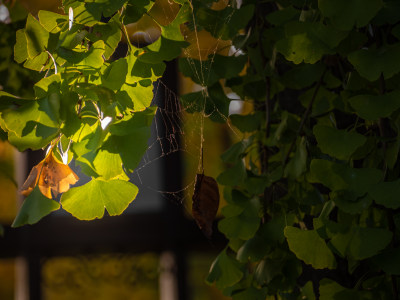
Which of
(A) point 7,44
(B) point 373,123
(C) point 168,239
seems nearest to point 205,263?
(C) point 168,239

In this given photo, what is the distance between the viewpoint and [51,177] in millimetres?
448

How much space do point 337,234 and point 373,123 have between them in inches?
6.4

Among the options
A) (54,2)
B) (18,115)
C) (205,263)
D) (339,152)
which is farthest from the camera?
(205,263)

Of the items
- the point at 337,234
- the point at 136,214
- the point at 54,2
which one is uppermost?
the point at 54,2

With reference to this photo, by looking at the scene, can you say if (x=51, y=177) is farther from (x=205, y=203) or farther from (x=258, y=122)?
(x=258, y=122)

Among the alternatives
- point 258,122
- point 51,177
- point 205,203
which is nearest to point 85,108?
point 51,177

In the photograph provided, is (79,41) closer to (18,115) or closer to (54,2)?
(18,115)

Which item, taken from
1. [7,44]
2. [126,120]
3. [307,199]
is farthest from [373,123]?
[7,44]

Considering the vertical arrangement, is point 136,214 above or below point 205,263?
above

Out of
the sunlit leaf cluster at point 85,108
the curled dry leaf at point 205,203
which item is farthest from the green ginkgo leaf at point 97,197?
the curled dry leaf at point 205,203

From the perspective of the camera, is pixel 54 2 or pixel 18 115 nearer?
pixel 18 115

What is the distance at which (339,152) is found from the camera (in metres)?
0.53

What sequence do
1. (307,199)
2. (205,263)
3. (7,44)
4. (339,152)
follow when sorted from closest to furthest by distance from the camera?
(339,152) → (307,199) → (7,44) → (205,263)

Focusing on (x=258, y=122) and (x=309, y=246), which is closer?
(x=309, y=246)
